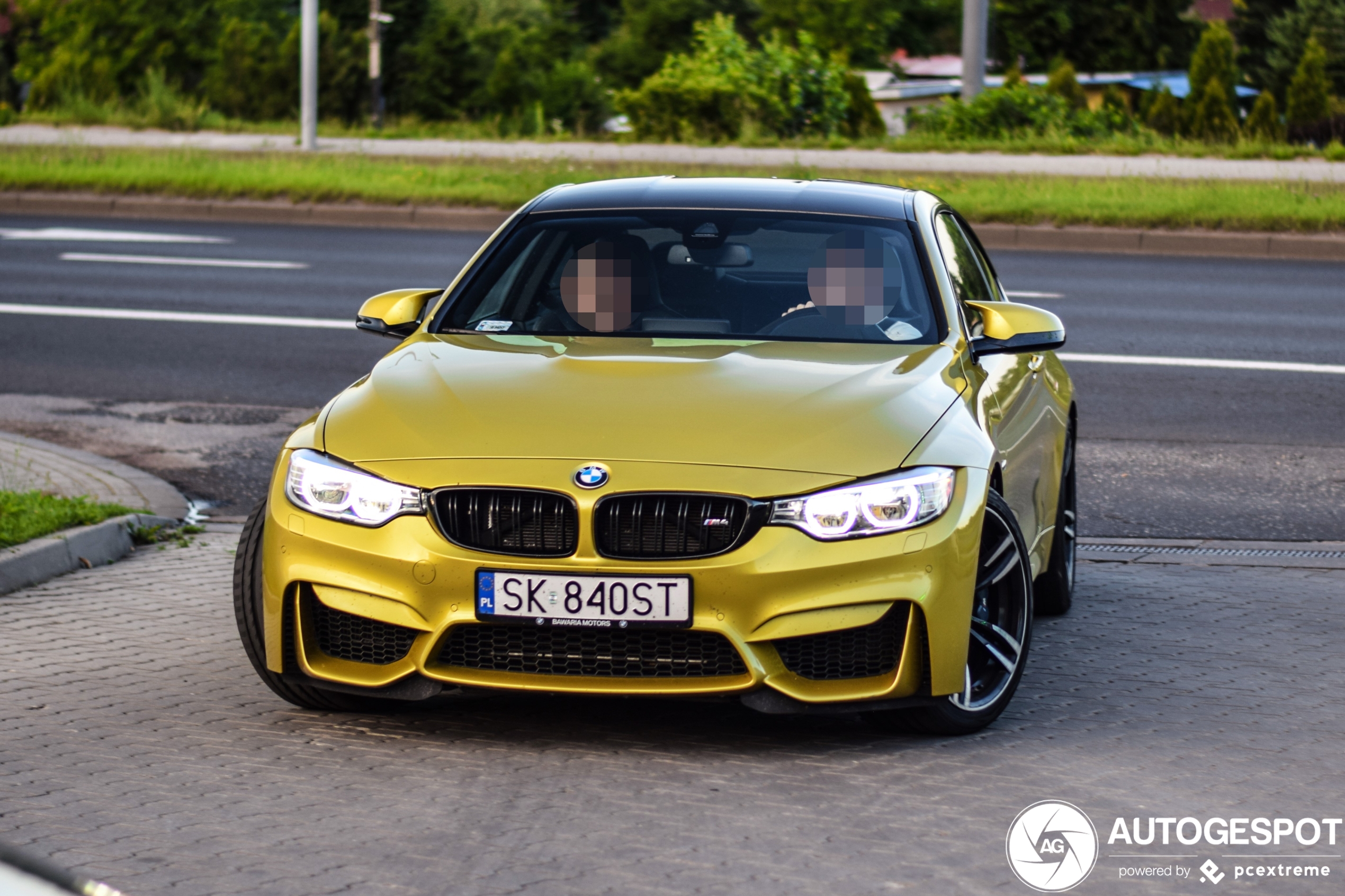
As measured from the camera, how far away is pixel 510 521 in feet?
14.2

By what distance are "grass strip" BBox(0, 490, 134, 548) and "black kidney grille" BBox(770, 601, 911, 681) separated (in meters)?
3.33

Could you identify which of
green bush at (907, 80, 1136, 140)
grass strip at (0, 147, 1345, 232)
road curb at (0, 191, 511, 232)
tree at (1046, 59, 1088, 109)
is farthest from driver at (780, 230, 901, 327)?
tree at (1046, 59, 1088, 109)

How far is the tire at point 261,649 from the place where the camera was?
4672mm

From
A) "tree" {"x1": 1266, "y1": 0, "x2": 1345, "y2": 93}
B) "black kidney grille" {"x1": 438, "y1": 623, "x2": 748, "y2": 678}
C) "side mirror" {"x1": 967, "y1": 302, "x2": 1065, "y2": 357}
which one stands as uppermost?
"tree" {"x1": 1266, "y1": 0, "x2": 1345, "y2": 93}

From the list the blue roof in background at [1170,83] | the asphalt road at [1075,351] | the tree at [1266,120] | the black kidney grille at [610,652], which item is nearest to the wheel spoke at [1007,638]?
the black kidney grille at [610,652]

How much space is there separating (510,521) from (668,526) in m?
0.38

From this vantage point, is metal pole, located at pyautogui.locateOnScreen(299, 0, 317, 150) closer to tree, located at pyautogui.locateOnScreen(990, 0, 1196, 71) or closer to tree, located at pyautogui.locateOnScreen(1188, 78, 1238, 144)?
tree, located at pyautogui.locateOnScreen(1188, 78, 1238, 144)

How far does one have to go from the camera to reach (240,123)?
32.3 meters

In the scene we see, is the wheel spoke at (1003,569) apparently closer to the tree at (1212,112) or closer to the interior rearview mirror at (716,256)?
the interior rearview mirror at (716,256)

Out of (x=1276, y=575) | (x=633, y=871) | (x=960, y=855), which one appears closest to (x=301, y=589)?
Result: (x=633, y=871)

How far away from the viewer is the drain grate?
7195mm

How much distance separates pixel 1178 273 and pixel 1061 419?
1134 cm

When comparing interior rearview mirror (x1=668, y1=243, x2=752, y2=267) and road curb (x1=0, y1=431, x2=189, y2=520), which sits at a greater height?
interior rearview mirror (x1=668, y1=243, x2=752, y2=267)

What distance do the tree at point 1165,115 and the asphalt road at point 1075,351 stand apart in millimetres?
19001
